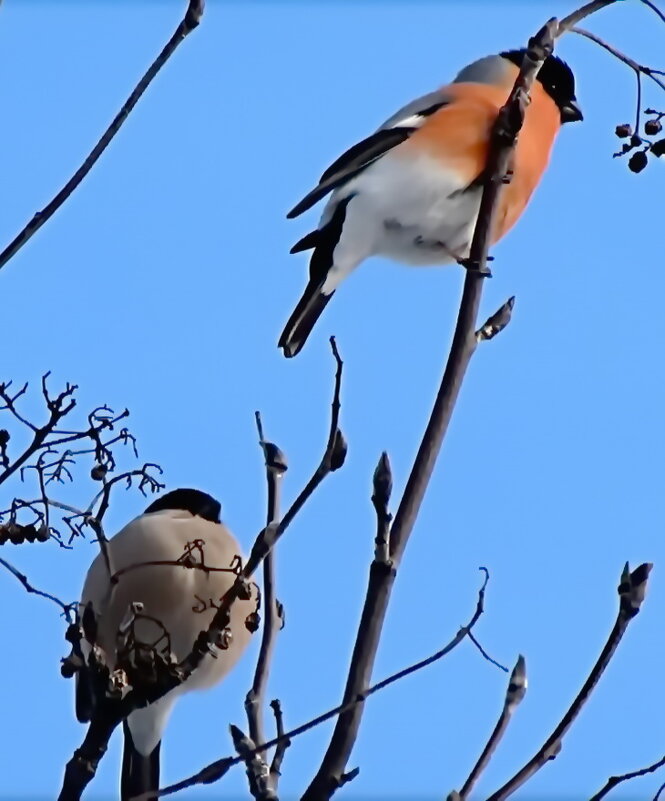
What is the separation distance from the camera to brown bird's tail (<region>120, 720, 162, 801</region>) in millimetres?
2930

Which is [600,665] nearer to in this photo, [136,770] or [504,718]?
[504,718]

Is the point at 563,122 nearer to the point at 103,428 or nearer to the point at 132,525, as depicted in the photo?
the point at 132,525

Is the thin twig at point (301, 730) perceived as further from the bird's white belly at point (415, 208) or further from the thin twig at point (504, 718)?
the bird's white belly at point (415, 208)

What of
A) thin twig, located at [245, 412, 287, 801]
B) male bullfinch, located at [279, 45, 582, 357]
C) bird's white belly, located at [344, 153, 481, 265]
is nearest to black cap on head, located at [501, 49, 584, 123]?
male bullfinch, located at [279, 45, 582, 357]


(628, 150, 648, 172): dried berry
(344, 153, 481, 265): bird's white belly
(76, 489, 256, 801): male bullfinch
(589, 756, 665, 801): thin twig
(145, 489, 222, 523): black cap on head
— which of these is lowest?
(589, 756, 665, 801): thin twig

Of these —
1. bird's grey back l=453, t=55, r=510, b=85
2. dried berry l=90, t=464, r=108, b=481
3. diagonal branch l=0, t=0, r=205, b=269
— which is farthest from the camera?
bird's grey back l=453, t=55, r=510, b=85

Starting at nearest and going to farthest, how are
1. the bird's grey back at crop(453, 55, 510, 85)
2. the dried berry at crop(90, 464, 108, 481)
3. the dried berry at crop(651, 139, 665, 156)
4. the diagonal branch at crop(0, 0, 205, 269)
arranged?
the diagonal branch at crop(0, 0, 205, 269) < the dried berry at crop(90, 464, 108, 481) < the dried berry at crop(651, 139, 665, 156) < the bird's grey back at crop(453, 55, 510, 85)

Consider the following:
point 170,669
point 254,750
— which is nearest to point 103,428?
point 170,669

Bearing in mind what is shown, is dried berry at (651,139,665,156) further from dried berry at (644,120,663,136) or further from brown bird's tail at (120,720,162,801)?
brown bird's tail at (120,720,162,801)

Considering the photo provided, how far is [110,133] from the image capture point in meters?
1.50

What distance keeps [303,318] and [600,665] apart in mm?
1692

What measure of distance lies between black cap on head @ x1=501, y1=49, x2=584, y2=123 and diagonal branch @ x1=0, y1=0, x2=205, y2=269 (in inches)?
89.6

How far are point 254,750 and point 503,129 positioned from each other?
105 centimetres

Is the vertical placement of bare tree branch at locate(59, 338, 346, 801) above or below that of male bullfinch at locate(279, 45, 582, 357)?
below
